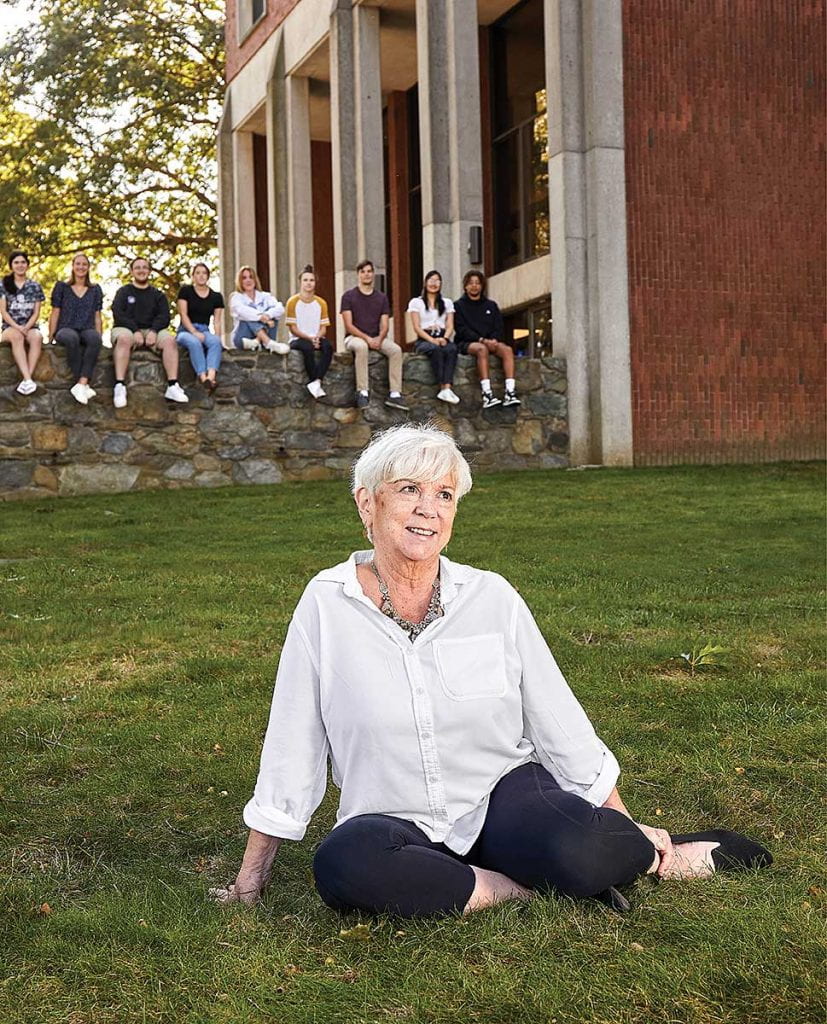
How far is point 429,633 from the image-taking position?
3.45 metres

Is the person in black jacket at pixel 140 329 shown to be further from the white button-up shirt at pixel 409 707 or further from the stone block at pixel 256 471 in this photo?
the white button-up shirt at pixel 409 707

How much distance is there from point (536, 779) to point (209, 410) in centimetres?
1216

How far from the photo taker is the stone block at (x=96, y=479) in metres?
14.7

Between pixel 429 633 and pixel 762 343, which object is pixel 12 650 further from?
pixel 762 343

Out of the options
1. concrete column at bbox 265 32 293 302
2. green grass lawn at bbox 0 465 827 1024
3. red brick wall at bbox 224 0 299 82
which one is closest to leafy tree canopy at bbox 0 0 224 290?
red brick wall at bbox 224 0 299 82

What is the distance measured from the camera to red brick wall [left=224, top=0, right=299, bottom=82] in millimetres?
24750

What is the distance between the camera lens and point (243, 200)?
27.6 metres

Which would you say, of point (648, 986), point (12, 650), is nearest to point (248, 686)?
point (12, 650)

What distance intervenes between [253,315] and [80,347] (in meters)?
2.20

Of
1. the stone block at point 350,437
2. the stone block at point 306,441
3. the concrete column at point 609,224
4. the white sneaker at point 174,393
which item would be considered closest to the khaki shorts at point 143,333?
the white sneaker at point 174,393

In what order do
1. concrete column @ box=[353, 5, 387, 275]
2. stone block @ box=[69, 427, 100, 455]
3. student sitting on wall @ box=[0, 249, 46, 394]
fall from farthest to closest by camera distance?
concrete column @ box=[353, 5, 387, 275]
stone block @ box=[69, 427, 100, 455]
student sitting on wall @ box=[0, 249, 46, 394]

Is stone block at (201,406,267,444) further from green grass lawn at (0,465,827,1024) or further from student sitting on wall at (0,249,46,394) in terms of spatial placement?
green grass lawn at (0,465,827,1024)

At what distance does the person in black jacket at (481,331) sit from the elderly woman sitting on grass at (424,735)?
12.7 meters

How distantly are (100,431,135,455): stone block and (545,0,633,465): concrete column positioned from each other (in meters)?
5.77
